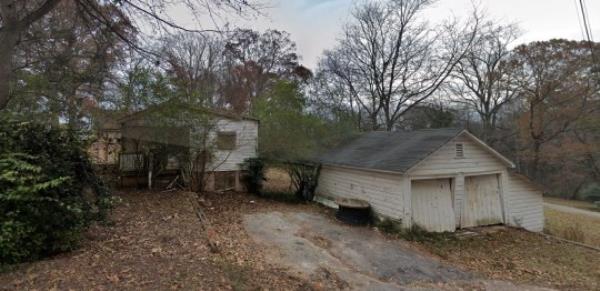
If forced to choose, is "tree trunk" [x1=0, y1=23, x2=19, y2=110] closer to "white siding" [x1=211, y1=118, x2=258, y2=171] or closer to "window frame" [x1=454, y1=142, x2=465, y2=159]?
"white siding" [x1=211, y1=118, x2=258, y2=171]

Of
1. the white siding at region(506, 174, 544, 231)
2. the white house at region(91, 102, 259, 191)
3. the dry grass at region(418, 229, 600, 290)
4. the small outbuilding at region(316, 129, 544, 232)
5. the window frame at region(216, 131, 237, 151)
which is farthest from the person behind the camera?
the window frame at region(216, 131, 237, 151)

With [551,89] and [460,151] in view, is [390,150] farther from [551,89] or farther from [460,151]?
[551,89]

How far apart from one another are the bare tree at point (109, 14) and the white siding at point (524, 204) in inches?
405

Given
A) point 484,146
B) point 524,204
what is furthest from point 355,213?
point 524,204

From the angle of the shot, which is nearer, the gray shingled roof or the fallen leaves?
the fallen leaves

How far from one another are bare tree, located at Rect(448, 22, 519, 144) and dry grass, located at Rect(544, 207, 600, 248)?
819 centimetres

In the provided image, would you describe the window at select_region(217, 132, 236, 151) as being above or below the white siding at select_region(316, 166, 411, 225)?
above

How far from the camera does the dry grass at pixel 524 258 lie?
5.90m

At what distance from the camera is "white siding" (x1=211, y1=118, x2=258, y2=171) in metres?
11.3

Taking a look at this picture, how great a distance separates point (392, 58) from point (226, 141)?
1550 cm

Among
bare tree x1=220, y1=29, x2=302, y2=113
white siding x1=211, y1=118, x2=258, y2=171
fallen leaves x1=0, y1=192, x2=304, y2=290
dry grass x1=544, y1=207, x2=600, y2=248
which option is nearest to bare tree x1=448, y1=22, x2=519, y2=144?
dry grass x1=544, y1=207, x2=600, y2=248

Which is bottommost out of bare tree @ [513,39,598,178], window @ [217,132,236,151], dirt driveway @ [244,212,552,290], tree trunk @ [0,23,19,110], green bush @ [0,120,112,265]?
dirt driveway @ [244,212,552,290]

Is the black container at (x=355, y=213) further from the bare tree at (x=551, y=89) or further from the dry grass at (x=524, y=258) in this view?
the bare tree at (x=551, y=89)

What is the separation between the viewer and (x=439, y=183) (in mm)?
8906
